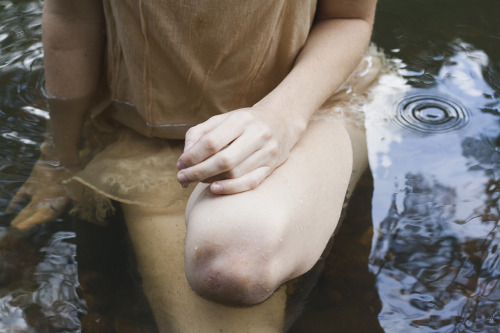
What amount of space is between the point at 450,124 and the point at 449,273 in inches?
27.6

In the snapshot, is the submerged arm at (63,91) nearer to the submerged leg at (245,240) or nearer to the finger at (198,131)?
the submerged leg at (245,240)

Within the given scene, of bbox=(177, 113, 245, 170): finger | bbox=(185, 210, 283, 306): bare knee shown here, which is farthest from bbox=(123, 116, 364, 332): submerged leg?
bbox=(177, 113, 245, 170): finger

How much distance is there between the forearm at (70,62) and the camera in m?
1.70

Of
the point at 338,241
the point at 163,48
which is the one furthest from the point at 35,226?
the point at 338,241

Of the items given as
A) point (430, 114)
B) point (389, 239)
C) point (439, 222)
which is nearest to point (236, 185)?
point (389, 239)

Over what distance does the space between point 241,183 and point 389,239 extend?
27.0 inches

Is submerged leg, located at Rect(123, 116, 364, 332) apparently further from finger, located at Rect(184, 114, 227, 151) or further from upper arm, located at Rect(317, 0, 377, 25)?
upper arm, located at Rect(317, 0, 377, 25)

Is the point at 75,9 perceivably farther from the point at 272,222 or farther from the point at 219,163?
the point at 272,222

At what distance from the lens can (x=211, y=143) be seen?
3.79ft

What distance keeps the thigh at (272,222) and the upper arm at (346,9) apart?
478 mm

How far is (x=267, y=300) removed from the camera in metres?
1.44

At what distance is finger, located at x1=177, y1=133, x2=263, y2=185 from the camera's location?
1156 mm

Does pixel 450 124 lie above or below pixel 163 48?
below

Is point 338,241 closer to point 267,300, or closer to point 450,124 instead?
point 267,300
